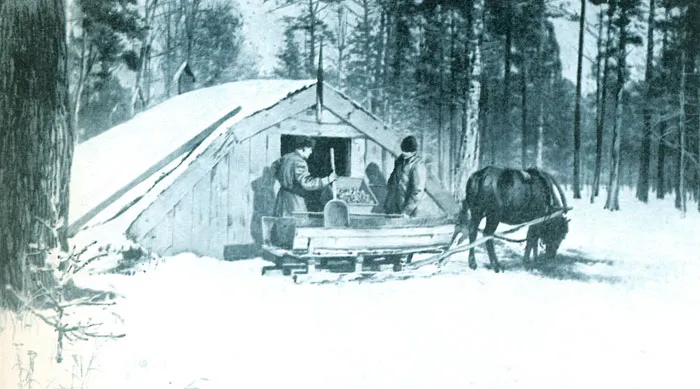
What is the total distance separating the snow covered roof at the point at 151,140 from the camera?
3.87 metres

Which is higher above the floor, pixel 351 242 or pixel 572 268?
pixel 351 242

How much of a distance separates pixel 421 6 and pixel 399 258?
149 centimetres

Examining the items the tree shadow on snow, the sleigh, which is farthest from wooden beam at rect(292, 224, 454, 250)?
the tree shadow on snow

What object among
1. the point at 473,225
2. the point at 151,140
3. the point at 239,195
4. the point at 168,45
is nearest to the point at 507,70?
the point at 473,225

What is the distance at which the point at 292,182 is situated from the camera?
4.29 meters

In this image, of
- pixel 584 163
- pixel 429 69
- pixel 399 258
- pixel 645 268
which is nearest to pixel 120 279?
pixel 399 258

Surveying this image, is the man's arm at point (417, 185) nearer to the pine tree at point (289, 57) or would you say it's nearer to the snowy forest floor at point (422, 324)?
the snowy forest floor at point (422, 324)

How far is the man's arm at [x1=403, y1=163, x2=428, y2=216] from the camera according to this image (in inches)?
168

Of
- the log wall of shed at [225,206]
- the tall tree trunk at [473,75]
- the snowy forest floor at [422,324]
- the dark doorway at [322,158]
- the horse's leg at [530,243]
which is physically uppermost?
the tall tree trunk at [473,75]

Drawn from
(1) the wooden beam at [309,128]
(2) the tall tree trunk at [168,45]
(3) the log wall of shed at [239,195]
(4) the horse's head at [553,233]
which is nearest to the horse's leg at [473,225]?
(3) the log wall of shed at [239,195]

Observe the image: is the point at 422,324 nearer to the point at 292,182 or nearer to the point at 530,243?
the point at 530,243

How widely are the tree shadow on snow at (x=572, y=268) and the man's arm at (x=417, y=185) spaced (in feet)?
2.22

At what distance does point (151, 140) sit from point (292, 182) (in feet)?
2.76

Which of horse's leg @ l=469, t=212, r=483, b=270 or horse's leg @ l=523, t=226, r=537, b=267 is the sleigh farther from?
horse's leg @ l=523, t=226, r=537, b=267
